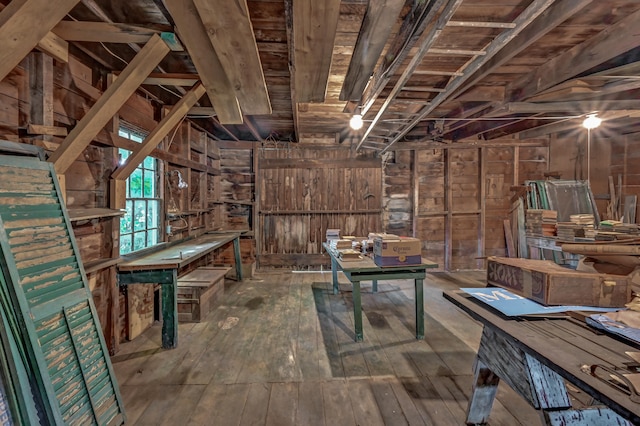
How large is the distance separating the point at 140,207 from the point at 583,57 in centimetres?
442

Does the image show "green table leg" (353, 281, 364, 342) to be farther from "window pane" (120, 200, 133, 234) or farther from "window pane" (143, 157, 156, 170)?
"window pane" (143, 157, 156, 170)

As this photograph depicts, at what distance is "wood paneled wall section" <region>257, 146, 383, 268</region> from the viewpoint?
18.8 ft

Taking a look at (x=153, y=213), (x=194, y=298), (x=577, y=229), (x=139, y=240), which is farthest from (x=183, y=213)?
(x=577, y=229)

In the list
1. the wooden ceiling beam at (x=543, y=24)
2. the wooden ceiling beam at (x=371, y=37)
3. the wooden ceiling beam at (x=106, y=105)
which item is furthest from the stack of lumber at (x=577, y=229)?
the wooden ceiling beam at (x=106, y=105)

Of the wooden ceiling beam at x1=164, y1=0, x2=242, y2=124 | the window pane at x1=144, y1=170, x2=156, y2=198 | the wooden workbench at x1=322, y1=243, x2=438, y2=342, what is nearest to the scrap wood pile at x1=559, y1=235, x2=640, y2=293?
the wooden workbench at x1=322, y1=243, x2=438, y2=342

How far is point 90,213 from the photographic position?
2199 millimetres

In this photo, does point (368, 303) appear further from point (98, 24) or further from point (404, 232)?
point (98, 24)

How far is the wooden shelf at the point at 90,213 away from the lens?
2.05m

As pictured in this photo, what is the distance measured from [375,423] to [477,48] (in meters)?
2.80

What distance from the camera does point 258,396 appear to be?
199cm

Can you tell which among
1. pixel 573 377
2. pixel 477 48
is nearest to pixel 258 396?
pixel 573 377

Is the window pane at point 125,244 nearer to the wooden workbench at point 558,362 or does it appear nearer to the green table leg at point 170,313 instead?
the green table leg at point 170,313

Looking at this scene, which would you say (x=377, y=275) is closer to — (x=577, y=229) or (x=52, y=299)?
(x=52, y=299)

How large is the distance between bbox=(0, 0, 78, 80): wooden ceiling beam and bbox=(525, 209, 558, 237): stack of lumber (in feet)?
16.9
